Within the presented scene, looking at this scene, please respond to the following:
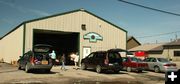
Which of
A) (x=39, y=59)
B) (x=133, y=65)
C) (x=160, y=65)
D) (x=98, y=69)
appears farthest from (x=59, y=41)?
(x=39, y=59)

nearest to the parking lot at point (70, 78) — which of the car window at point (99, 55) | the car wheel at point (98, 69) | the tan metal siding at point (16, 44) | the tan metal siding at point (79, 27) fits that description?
the car wheel at point (98, 69)

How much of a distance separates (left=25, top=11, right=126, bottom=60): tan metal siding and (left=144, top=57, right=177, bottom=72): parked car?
20.0 ft

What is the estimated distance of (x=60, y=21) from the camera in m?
28.8

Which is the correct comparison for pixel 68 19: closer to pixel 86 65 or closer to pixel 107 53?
pixel 86 65

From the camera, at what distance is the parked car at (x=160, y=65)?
81.6ft

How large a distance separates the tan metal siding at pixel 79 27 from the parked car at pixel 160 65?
20.0 ft

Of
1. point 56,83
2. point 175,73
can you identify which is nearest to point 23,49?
point 56,83

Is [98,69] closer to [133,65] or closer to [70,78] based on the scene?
[133,65]

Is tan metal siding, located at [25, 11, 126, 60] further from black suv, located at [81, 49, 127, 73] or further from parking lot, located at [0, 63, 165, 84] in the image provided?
parking lot, located at [0, 63, 165, 84]

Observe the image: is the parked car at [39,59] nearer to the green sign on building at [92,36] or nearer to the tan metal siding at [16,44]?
the tan metal siding at [16,44]

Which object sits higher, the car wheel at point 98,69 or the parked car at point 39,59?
the parked car at point 39,59

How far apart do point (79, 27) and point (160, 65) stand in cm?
953

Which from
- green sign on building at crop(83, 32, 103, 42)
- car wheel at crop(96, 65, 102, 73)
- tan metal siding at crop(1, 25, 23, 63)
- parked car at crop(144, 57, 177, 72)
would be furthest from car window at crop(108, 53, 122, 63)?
tan metal siding at crop(1, 25, 23, 63)

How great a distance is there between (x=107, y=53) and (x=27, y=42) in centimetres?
866
